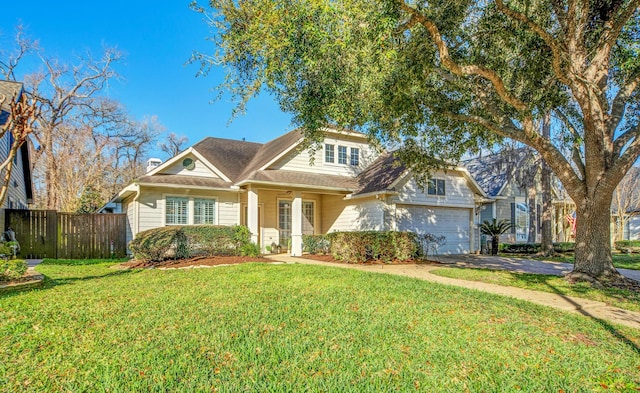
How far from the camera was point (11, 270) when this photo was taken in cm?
739

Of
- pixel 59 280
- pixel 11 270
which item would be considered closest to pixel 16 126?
pixel 11 270

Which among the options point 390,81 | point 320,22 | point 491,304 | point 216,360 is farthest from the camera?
point 390,81

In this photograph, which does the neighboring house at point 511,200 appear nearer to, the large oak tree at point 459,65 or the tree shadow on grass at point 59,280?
the large oak tree at point 459,65

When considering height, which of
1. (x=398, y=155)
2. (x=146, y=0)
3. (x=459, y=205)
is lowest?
(x=459, y=205)

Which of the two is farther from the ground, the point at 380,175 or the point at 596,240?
the point at 380,175

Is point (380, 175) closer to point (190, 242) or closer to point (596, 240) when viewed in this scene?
point (190, 242)

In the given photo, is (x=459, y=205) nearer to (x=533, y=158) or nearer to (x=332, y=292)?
(x=533, y=158)

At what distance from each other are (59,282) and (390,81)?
9.40 metres

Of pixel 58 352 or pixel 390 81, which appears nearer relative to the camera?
pixel 58 352

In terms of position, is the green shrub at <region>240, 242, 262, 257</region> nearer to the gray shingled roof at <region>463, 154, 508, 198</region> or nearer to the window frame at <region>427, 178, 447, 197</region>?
the window frame at <region>427, 178, 447, 197</region>

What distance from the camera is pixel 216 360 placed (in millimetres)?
3873

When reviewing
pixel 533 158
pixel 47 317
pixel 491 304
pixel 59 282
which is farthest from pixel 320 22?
pixel 533 158

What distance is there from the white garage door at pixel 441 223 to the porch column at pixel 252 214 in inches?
245

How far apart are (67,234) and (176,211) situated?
15.0 ft
